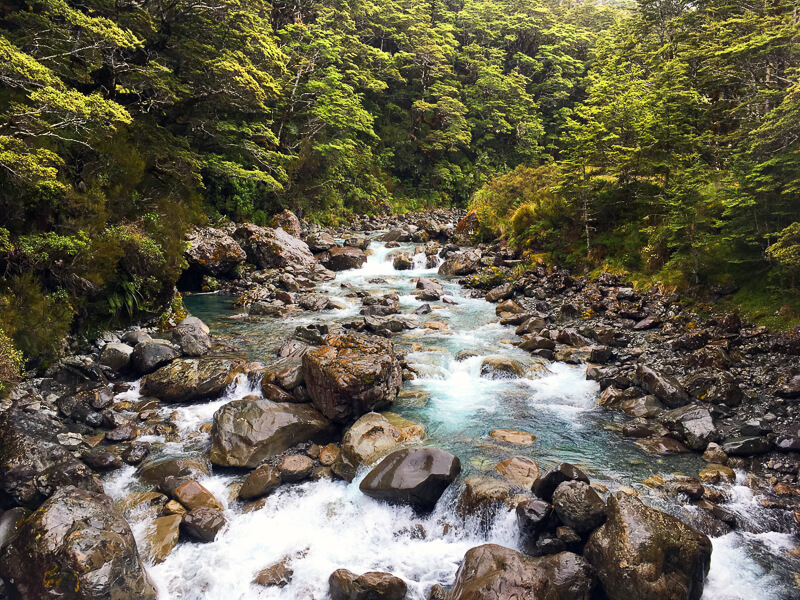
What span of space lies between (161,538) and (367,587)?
9.94 ft

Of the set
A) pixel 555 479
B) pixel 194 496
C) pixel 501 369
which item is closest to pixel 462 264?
pixel 501 369

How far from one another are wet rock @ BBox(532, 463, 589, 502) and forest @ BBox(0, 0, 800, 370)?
6284 mm

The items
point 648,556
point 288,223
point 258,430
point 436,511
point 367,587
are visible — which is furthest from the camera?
point 288,223

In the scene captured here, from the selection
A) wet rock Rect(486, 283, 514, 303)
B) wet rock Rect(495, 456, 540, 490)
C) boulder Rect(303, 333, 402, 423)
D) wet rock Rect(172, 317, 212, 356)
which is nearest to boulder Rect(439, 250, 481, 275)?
wet rock Rect(486, 283, 514, 303)

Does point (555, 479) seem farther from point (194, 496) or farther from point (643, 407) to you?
point (194, 496)

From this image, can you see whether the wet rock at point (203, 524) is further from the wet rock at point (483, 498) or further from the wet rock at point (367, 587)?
the wet rock at point (483, 498)

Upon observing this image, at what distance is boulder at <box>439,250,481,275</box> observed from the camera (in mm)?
21094

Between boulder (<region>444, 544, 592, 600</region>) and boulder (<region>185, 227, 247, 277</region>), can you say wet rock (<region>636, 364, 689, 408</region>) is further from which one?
boulder (<region>185, 227, 247, 277</region>)

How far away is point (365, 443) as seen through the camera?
25.1 ft

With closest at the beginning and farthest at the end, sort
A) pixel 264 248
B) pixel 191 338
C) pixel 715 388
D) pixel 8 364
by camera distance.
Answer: pixel 8 364 < pixel 715 388 < pixel 191 338 < pixel 264 248

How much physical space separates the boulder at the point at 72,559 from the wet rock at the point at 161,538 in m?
0.43

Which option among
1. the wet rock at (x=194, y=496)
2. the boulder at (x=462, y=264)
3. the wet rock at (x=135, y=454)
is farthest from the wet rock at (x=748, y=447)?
the boulder at (x=462, y=264)

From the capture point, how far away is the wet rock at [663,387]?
28.8 feet

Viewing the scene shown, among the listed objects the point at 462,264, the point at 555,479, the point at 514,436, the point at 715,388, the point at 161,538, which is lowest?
the point at 161,538
